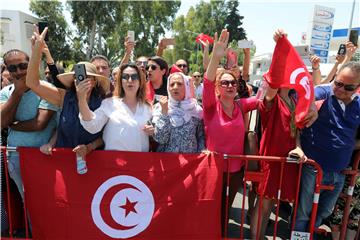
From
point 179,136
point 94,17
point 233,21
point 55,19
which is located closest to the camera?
point 179,136

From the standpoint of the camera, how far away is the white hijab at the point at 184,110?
299 centimetres

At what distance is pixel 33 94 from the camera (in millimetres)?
3080

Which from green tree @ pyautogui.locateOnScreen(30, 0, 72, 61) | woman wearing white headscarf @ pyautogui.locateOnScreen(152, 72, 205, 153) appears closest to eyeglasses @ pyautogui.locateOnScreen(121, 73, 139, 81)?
woman wearing white headscarf @ pyautogui.locateOnScreen(152, 72, 205, 153)

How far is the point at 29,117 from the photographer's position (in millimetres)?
3049

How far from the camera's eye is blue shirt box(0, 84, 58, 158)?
3.04 m

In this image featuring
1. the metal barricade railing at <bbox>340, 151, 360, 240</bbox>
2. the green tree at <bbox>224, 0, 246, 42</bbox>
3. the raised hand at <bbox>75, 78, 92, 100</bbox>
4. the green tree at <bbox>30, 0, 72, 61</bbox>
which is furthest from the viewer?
the green tree at <bbox>224, 0, 246, 42</bbox>

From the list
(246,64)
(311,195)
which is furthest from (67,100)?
(246,64)

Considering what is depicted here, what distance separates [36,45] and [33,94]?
1.77ft

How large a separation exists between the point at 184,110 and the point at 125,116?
600mm

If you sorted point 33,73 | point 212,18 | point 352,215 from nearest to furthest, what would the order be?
1. point 33,73
2. point 352,215
3. point 212,18

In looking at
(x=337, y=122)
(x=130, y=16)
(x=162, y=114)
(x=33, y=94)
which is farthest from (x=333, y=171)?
(x=130, y=16)

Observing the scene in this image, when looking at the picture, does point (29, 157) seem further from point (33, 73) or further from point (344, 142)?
point (344, 142)

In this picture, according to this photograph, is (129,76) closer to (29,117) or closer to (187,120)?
(187,120)

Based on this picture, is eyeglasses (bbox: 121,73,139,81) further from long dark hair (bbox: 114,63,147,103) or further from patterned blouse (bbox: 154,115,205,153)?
patterned blouse (bbox: 154,115,205,153)
